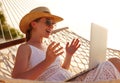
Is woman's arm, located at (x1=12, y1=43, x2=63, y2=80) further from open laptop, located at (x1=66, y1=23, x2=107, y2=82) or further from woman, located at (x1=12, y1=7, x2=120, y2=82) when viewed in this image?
open laptop, located at (x1=66, y1=23, x2=107, y2=82)

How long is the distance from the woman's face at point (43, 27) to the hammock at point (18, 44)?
402mm

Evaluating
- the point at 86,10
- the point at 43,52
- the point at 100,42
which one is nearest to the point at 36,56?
the point at 43,52

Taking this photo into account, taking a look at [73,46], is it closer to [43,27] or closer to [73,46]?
[73,46]

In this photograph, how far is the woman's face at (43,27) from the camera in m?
2.28

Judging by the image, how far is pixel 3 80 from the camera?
132 cm

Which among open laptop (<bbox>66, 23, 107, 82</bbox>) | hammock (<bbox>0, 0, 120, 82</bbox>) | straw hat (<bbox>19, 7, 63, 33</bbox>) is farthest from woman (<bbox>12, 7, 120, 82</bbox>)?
hammock (<bbox>0, 0, 120, 82</bbox>)

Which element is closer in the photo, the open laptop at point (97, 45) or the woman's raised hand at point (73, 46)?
the open laptop at point (97, 45)

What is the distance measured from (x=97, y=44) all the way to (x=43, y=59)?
0.36m

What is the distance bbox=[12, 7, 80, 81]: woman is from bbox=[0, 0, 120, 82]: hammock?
0.39m

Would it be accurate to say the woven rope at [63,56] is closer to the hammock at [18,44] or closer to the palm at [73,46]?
the hammock at [18,44]

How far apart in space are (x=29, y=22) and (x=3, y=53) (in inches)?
41.0

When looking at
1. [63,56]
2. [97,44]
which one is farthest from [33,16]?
[63,56]

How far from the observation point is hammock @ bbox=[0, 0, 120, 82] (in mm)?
2743

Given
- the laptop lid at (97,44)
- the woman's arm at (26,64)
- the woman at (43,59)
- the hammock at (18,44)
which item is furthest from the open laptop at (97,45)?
the hammock at (18,44)
